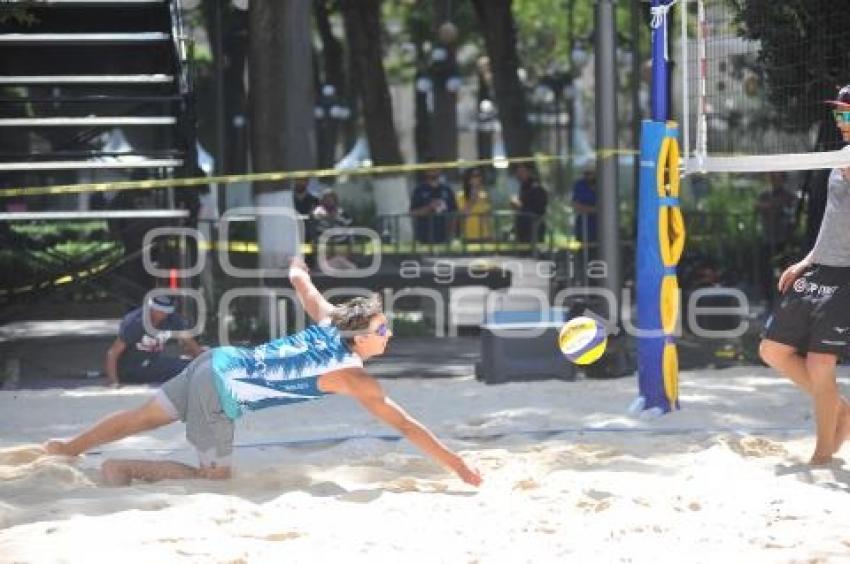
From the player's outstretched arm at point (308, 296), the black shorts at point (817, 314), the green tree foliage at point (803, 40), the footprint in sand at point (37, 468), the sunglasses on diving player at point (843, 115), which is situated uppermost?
the green tree foliage at point (803, 40)

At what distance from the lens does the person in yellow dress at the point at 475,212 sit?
15402mm

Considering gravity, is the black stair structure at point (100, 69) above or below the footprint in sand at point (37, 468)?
above

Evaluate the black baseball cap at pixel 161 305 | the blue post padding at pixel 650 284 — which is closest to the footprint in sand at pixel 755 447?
the blue post padding at pixel 650 284

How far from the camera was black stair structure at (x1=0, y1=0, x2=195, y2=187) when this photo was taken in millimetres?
Answer: 11062

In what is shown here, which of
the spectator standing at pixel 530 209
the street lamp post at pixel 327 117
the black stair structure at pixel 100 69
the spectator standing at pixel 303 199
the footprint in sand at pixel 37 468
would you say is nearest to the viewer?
the footprint in sand at pixel 37 468

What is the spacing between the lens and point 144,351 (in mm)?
10219

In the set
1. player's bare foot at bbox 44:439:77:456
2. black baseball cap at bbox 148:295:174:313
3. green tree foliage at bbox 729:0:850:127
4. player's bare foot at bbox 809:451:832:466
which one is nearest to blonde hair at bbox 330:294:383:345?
player's bare foot at bbox 44:439:77:456

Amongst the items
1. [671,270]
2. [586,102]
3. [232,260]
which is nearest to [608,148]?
[671,270]

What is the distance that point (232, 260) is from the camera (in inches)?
571

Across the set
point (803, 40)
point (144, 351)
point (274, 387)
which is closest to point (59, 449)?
point (274, 387)

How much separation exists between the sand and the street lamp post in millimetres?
19392

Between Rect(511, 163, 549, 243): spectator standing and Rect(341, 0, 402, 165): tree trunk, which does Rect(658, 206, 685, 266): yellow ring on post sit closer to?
Rect(511, 163, 549, 243): spectator standing

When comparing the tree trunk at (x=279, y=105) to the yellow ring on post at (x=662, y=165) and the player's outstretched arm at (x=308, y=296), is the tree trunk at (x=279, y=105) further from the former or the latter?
the player's outstretched arm at (x=308, y=296)

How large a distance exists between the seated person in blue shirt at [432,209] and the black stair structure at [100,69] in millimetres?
3487
